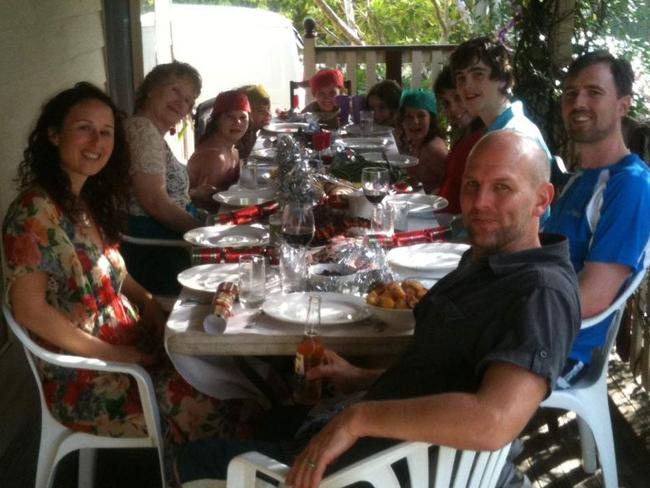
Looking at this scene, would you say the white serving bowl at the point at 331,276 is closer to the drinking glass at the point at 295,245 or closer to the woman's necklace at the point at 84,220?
the drinking glass at the point at 295,245

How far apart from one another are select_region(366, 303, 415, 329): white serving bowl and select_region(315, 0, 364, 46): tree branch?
31.6ft

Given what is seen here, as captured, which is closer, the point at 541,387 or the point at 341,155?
the point at 541,387

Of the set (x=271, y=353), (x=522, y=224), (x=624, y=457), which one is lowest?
(x=624, y=457)

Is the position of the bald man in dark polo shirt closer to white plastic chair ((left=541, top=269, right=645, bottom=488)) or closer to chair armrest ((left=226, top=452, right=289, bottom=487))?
chair armrest ((left=226, top=452, right=289, bottom=487))

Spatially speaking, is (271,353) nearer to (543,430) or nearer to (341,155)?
(543,430)

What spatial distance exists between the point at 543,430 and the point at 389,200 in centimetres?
102

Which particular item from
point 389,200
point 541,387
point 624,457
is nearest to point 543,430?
point 624,457

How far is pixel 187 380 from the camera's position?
2096 mm

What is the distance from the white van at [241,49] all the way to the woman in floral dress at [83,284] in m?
7.07

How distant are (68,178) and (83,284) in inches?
11.8

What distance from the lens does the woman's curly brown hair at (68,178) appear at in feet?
7.48

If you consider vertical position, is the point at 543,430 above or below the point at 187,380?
below

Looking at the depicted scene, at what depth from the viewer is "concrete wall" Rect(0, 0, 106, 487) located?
3016 mm

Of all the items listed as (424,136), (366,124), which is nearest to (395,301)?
(424,136)
